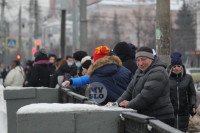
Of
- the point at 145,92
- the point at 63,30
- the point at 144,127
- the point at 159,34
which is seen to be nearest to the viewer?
the point at 144,127

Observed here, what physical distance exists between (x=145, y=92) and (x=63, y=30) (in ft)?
71.6

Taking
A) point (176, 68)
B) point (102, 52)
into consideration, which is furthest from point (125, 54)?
point (102, 52)

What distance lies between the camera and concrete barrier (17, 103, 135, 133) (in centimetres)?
501

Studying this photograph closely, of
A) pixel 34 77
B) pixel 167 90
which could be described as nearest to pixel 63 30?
pixel 34 77

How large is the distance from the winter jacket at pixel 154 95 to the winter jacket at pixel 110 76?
106cm

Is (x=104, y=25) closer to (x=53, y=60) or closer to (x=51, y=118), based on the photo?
(x=53, y=60)

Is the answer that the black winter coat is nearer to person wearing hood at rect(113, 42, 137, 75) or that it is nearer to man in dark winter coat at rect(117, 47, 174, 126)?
person wearing hood at rect(113, 42, 137, 75)

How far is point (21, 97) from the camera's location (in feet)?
32.8

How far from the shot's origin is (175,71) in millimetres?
8148

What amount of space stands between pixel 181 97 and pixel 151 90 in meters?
2.57

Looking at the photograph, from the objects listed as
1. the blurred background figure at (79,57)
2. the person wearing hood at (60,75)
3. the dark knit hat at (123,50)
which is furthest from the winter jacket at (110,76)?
the person wearing hood at (60,75)

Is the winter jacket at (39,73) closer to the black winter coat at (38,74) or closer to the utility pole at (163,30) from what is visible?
the black winter coat at (38,74)

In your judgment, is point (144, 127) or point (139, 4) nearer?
point (144, 127)

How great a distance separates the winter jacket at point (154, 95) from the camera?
570 centimetres
